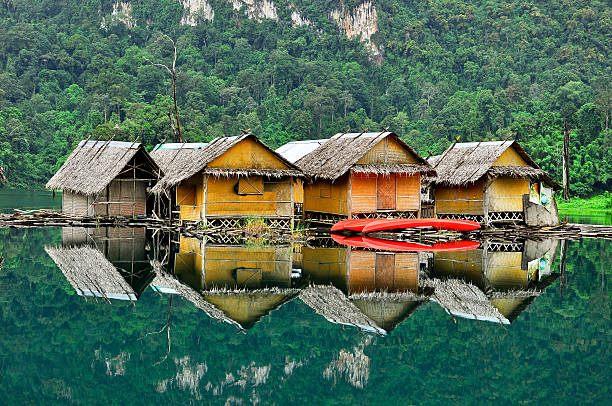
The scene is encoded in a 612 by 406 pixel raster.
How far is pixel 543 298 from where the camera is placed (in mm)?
13734

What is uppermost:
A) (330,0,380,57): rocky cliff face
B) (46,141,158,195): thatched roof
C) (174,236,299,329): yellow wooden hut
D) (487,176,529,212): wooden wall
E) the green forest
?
(330,0,380,57): rocky cliff face

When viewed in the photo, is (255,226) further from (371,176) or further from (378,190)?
(378,190)

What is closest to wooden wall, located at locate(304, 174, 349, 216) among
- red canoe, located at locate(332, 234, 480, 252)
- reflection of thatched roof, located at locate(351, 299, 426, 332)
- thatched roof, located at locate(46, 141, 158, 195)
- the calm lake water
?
red canoe, located at locate(332, 234, 480, 252)

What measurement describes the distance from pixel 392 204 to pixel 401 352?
650 inches

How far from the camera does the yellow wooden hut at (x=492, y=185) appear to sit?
27031mm

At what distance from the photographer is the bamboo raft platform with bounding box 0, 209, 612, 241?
24.2 m

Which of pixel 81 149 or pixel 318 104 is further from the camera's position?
pixel 318 104

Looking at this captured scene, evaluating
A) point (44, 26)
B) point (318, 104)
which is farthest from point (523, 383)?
point (44, 26)

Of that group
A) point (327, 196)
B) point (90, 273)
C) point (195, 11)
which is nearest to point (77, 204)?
point (327, 196)

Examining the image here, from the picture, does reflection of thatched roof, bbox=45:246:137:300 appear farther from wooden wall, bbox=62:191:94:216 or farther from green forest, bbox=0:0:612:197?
green forest, bbox=0:0:612:197

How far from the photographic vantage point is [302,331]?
11094 mm

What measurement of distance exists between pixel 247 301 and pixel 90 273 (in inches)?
173

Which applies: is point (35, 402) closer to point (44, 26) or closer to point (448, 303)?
point (448, 303)

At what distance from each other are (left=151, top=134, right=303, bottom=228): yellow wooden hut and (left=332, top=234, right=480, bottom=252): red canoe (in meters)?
2.69
